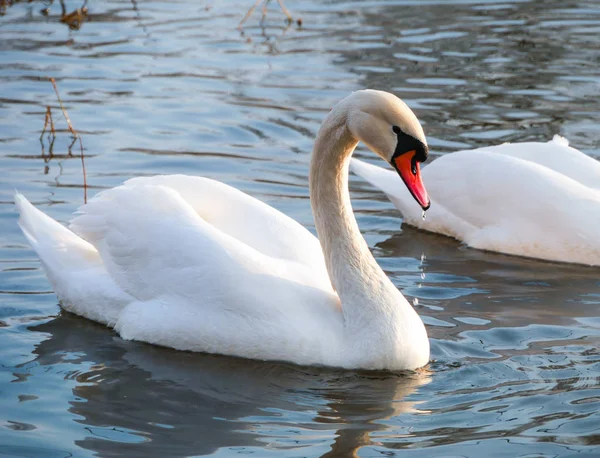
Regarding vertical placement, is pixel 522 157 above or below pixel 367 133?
below

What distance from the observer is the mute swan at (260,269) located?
251 inches

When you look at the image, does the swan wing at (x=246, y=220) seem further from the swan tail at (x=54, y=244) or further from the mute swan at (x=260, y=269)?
the swan tail at (x=54, y=244)

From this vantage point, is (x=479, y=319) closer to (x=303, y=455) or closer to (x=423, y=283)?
(x=423, y=283)

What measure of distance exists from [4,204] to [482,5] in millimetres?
10292

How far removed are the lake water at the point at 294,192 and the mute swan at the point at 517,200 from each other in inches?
6.2

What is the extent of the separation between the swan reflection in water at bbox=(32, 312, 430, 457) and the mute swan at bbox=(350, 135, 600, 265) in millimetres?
2712

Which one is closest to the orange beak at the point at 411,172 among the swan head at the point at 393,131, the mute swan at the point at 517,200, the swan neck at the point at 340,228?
the swan head at the point at 393,131

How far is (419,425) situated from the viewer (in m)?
5.79

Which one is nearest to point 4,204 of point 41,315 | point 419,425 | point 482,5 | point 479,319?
point 41,315

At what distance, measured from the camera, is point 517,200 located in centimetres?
899

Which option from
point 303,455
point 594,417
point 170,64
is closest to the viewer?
point 303,455

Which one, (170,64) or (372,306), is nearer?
(372,306)

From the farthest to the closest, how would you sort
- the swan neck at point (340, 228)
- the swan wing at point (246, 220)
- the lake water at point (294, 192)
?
1. the swan wing at point (246, 220)
2. the swan neck at point (340, 228)
3. the lake water at point (294, 192)

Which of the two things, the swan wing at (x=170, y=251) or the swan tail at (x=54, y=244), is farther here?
the swan tail at (x=54, y=244)
